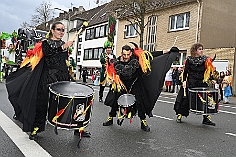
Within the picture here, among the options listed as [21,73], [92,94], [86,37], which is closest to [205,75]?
[92,94]

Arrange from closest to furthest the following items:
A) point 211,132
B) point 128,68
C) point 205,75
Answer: point 128,68
point 211,132
point 205,75

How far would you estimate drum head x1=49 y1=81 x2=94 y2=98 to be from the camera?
425 centimetres

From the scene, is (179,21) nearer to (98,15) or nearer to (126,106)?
(98,15)

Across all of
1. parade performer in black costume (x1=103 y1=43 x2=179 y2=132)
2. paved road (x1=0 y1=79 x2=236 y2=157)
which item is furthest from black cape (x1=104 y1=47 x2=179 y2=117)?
paved road (x1=0 y1=79 x2=236 y2=157)

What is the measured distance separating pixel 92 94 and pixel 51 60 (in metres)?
0.93

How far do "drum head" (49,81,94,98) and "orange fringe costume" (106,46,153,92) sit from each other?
1.54 metres

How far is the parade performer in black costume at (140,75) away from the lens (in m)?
5.78

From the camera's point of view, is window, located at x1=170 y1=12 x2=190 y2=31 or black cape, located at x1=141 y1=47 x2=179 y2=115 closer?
black cape, located at x1=141 y1=47 x2=179 y2=115

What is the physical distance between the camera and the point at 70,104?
424cm

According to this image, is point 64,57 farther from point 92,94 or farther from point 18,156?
point 18,156

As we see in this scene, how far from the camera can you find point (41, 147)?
14.4 feet

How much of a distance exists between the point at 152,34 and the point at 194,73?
21.8m

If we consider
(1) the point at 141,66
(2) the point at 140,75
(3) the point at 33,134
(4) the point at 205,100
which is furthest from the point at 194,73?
(3) the point at 33,134

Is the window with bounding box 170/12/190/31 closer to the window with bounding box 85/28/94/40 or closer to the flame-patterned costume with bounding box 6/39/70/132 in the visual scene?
the window with bounding box 85/28/94/40
